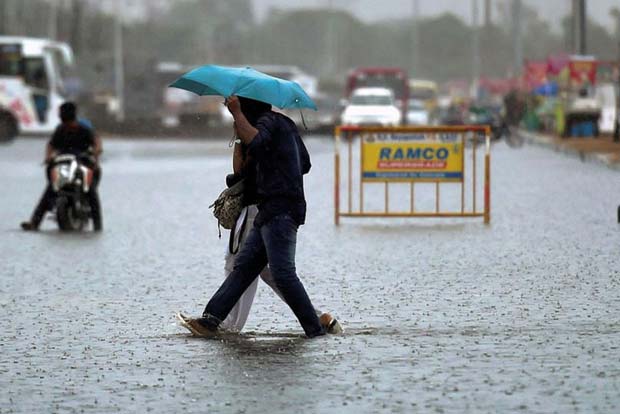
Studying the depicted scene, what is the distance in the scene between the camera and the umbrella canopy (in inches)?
392

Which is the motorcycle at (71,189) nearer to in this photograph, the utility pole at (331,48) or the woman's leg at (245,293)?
the woman's leg at (245,293)

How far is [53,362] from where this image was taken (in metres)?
9.45

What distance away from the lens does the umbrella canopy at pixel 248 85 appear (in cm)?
995

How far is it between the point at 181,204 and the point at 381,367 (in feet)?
51.3

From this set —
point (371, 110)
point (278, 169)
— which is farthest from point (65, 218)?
point (371, 110)

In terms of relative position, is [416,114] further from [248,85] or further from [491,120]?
[248,85]

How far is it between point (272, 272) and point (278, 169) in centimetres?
57

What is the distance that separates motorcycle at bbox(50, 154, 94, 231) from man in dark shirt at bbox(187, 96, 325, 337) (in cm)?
940

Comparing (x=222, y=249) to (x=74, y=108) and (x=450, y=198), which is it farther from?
(x=450, y=198)

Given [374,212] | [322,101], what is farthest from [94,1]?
[374,212]

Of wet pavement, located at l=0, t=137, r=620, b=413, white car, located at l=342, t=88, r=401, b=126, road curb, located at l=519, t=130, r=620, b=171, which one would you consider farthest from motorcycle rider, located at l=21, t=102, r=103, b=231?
white car, located at l=342, t=88, r=401, b=126

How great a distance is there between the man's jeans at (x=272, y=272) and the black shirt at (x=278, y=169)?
0.21 feet

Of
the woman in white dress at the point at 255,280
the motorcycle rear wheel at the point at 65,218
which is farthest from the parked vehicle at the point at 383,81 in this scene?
the woman in white dress at the point at 255,280

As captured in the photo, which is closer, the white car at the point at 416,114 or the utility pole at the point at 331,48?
the white car at the point at 416,114
